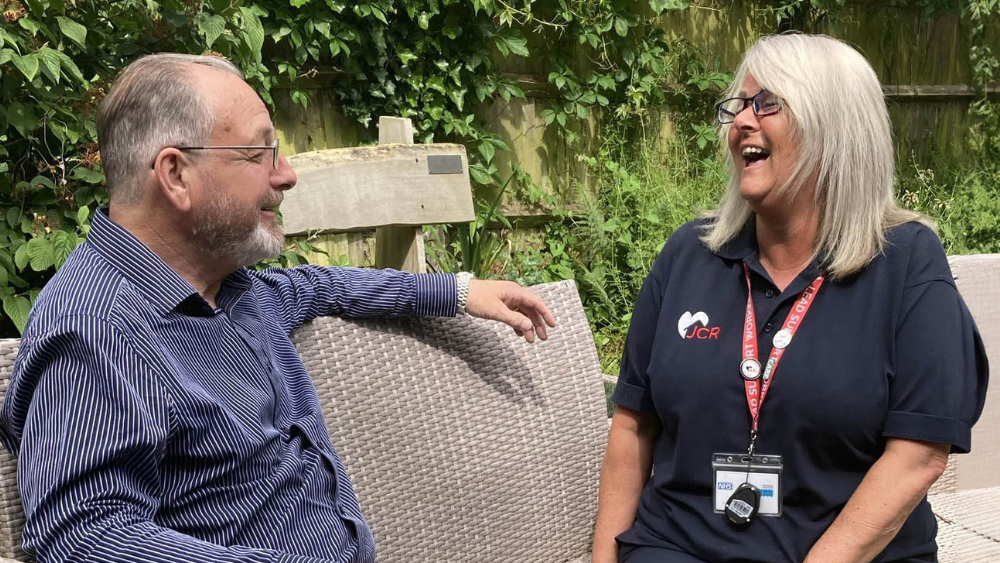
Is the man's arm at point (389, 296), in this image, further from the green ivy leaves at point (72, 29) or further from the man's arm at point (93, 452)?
the green ivy leaves at point (72, 29)

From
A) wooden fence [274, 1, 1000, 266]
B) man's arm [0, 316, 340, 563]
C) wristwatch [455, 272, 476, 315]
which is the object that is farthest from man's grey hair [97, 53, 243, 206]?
wooden fence [274, 1, 1000, 266]

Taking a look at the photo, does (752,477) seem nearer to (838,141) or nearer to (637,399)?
(637,399)

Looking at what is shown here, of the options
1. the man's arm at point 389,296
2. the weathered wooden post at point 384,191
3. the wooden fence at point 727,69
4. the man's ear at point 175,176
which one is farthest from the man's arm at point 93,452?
the wooden fence at point 727,69

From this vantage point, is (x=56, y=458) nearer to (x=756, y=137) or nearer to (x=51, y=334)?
(x=51, y=334)

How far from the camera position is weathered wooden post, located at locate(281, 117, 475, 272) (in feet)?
9.99

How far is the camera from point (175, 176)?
167cm

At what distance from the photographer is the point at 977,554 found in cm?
233

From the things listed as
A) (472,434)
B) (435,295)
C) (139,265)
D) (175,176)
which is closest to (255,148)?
(175,176)

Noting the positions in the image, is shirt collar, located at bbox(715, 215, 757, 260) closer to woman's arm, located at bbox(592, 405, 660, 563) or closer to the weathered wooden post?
woman's arm, located at bbox(592, 405, 660, 563)

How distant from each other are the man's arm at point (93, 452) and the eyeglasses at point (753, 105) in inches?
49.5

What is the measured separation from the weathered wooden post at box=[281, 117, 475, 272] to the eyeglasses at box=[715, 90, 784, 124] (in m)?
1.27

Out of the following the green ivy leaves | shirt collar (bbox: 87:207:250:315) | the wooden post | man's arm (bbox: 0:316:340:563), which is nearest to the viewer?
man's arm (bbox: 0:316:340:563)

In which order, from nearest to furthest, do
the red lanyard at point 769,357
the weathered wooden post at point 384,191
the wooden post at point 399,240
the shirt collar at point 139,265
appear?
the shirt collar at point 139,265, the red lanyard at point 769,357, the weathered wooden post at point 384,191, the wooden post at point 399,240

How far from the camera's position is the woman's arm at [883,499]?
5.97 ft
